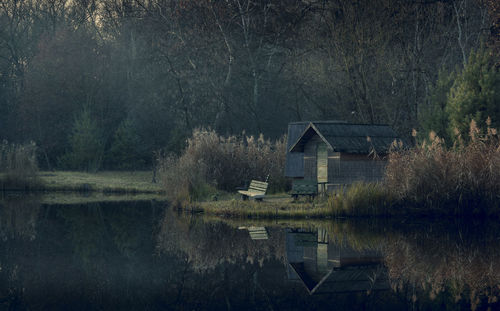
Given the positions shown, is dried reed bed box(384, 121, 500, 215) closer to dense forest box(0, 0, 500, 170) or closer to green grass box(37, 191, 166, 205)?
green grass box(37, 191, 166, 205)

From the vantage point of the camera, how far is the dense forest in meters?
38.1

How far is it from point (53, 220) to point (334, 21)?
23.2 metres

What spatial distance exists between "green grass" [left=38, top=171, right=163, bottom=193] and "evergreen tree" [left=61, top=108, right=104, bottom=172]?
1352 mm

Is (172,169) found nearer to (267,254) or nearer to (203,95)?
(267,254)

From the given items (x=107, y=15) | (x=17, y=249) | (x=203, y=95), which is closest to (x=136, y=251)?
(x=17, y=249)

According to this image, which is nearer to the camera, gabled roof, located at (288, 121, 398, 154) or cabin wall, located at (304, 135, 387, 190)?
gabled roof, located at (288, 121, 398, 154)

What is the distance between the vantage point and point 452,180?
67.4 feet

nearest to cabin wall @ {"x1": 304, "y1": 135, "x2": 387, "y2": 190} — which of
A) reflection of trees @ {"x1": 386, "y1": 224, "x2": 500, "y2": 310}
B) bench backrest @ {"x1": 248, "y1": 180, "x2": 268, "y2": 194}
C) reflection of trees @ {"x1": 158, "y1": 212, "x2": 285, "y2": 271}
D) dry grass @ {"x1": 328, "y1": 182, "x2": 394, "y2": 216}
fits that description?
bench backrest @ {"x1": 248, "y1": 180, "x2": 268, "y2": 194}

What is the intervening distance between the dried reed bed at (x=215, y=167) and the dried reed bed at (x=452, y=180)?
27.9 feet

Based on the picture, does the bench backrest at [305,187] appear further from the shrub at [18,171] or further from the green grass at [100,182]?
the shrub at [18,171]

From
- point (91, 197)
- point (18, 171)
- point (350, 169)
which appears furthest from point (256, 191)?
point (18, 171)

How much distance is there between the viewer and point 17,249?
15.4 metres

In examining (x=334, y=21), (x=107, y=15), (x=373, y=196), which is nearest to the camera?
(x=373, y=196)

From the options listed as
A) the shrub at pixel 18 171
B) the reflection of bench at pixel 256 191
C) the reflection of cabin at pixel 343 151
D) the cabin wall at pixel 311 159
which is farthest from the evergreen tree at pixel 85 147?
the reflection of bench at pixel 256 191
